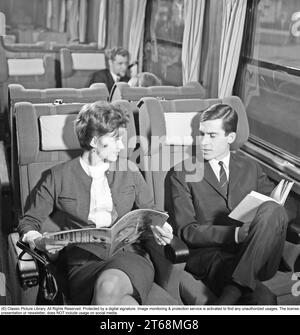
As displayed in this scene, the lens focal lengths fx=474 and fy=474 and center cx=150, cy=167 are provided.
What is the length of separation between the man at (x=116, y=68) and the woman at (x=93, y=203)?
83.3 inches

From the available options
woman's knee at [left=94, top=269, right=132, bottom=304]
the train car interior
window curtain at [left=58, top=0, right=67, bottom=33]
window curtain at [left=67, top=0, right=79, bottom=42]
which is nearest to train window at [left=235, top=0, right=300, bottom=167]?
the train car interior

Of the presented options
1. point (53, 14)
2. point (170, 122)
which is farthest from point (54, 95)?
point (53, 14)

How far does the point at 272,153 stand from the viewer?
7.86 feet

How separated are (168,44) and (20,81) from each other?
53.3 inches

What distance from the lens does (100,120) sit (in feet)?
5.49

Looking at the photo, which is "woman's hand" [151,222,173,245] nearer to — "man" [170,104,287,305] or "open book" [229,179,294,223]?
"man" [170,104,287,305]

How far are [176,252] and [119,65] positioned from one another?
7.89ft

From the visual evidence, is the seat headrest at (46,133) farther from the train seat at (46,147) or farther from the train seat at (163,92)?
the train seat at (163,92)

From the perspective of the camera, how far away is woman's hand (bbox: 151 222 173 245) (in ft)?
5.65

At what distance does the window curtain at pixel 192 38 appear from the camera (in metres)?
3.03

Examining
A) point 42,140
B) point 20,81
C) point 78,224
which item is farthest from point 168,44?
point 78,224

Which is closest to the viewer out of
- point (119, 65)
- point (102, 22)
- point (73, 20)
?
point (119, 65)

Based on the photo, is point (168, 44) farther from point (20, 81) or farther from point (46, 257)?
point (46, 257)

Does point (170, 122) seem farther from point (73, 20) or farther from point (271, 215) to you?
point (73, 20)
